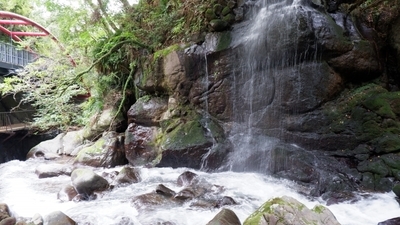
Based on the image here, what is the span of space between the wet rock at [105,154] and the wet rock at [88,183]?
7.04 feet

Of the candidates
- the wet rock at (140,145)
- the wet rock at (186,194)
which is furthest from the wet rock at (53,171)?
the wet rock at (186,194)

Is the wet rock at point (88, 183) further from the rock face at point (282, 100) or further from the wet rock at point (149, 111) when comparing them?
the wet rock at point (149, 111)

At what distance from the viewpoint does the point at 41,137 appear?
1524 cm

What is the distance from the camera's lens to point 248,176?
6254mm

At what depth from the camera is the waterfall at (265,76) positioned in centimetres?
666

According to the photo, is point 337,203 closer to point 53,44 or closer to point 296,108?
point 296,108

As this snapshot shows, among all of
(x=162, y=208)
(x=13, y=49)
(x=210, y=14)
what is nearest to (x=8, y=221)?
(x=162, y=208)

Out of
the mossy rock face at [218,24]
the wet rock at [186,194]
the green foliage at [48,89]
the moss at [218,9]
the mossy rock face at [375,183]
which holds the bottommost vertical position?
the mossy rock face at [375,183]

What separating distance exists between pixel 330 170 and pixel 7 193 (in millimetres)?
7205

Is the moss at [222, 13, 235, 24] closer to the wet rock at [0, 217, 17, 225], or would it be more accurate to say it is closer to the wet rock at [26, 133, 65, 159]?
the wet rock at [0, 217, 17, 225]

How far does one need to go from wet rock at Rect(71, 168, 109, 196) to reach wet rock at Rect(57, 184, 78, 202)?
0.30 ft

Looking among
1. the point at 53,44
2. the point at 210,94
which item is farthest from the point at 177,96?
the point at 53,44

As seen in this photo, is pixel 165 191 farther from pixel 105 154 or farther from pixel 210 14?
pixel 210 14

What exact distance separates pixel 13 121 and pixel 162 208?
52.0 feet
